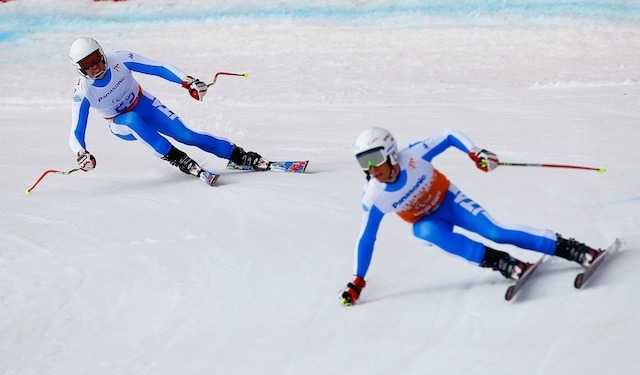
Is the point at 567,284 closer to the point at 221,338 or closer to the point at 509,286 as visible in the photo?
the point at 509,286

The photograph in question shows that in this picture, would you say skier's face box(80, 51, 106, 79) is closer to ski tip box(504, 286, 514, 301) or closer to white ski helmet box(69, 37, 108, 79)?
white ski helmet box(69, 37, 108, 79)

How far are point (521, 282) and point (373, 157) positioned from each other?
88cm

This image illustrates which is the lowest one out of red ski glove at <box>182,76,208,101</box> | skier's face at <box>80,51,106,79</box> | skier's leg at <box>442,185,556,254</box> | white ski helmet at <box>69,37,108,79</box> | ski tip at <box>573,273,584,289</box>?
ski tip at <box>573,273,584,289</box>

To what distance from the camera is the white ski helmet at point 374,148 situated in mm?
3963

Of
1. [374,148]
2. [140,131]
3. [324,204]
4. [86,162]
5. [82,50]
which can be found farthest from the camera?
[140,131]

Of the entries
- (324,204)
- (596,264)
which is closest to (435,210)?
(596,264)

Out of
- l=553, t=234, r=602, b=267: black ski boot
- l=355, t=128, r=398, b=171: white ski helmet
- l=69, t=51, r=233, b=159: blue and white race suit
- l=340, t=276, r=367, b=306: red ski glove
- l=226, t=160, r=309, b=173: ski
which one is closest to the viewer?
l=355, t=128, r=398, b=171: white ski helmet

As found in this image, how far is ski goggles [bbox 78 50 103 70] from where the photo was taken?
6.04 meters

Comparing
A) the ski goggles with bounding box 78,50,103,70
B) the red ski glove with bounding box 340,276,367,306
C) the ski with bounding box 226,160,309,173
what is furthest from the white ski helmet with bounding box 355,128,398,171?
the ski goggles with bounding box 78,50,103,70

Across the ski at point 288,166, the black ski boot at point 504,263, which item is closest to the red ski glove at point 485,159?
the black ski boot at point 504,263

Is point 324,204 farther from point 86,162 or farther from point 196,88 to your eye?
point 86,162

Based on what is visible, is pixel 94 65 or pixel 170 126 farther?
pixel 170 126

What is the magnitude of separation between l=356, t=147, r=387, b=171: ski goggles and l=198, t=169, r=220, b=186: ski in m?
2.54

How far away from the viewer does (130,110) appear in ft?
21.1
